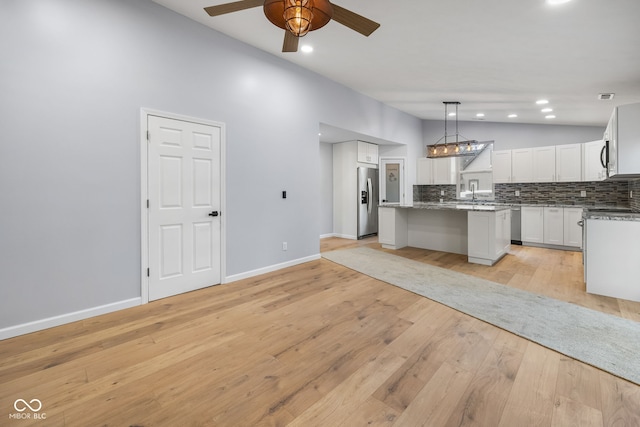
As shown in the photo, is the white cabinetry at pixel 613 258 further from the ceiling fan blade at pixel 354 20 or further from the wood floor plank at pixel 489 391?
the ceiling fan blade at pixel 354 20

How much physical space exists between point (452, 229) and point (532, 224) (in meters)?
2.07

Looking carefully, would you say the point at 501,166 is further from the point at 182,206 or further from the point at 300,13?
the point at 182,206

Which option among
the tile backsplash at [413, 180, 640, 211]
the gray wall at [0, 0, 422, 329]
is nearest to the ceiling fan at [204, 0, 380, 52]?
the gray wall at [0, 0, 422, 329]

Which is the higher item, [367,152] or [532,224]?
[367,152]

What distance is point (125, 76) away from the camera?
9.55 feet

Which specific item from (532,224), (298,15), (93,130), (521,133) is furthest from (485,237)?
(93,130)

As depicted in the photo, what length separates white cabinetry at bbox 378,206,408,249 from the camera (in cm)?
588

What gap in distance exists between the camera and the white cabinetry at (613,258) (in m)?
3.08

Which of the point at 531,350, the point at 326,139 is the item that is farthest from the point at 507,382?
the point at 326,139

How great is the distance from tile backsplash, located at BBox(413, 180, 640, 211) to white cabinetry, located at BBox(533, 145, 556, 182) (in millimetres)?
374

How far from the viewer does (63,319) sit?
103 inches

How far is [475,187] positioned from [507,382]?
6.36 m

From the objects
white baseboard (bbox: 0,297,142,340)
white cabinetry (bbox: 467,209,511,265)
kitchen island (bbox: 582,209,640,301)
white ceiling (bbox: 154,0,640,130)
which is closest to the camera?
white baseboard (bbox: 0,297,142,340)

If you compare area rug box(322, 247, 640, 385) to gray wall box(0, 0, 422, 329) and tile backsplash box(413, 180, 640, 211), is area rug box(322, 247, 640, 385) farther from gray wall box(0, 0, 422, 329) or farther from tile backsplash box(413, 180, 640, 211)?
tile backsplash box(413, 180, 640, 211)
